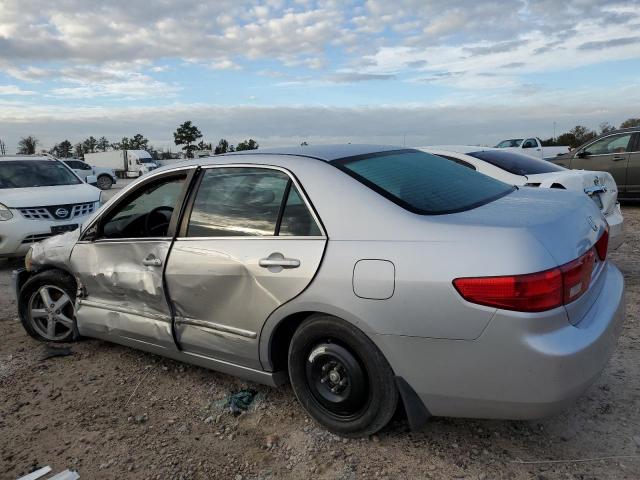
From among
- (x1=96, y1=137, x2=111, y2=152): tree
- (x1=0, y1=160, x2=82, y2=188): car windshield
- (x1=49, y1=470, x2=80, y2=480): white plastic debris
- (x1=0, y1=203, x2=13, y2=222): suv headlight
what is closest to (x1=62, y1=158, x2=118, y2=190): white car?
(x1=0, y1=160, x2=82, y2=188): car windshield

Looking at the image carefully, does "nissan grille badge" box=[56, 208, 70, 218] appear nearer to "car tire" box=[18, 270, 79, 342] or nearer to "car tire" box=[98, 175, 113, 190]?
"car tire" box=[18, 270, 79, 342]

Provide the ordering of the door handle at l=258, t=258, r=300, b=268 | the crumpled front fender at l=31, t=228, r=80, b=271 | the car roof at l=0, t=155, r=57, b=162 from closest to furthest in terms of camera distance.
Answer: the door handle at l=258, t=258, r=300, b=268
the crumpled front fender at l=31, t=228, r=80, b=271
the car roof at l=0, t=155, r=57, b=162

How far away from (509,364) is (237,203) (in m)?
1.76

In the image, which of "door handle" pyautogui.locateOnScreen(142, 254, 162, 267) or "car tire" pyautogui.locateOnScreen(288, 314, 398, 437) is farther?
"door handle" pyautogui.locateOnScreen(142, 254, 162, 267)

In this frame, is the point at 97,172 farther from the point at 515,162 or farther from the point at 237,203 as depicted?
the point at 237,203

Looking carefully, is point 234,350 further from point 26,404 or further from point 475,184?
point 475,184

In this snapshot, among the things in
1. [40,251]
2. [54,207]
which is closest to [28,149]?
[54,207]

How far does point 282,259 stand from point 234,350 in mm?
696

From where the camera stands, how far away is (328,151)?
3242mm

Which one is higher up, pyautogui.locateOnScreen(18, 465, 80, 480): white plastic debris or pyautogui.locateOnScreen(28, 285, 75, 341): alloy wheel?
pyautogui.locateOnScreen(28, 285, 75, 341): alloy wheel

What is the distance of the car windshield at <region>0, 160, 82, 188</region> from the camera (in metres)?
8.09

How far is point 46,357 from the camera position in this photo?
4148mm

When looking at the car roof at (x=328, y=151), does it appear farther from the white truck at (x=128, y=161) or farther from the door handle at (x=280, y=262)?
the white truck at (x=128, y=161)

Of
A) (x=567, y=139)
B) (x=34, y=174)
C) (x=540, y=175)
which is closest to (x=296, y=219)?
(x=540, y=175)
